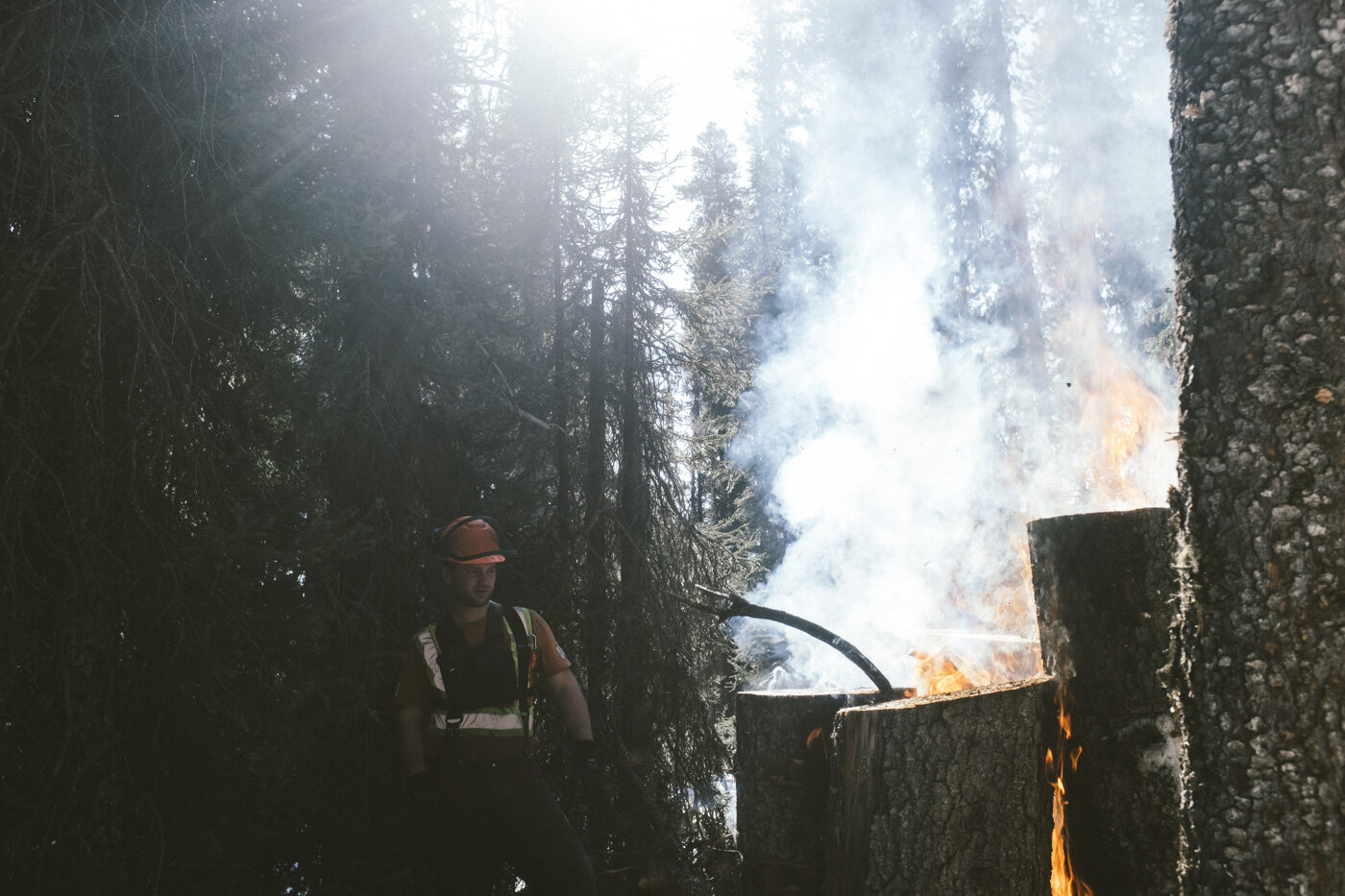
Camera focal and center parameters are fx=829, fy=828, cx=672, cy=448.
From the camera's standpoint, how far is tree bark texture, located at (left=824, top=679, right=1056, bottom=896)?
11.6 feet

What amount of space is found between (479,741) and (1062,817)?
2826 millimetres

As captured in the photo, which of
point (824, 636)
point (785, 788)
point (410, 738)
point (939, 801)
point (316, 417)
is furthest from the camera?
point (316, 417)

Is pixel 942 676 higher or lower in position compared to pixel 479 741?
higher

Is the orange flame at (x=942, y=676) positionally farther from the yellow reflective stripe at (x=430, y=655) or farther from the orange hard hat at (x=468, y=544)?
the yellow reflective stripe at (x=430, y=655)

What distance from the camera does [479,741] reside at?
4051 millimetres

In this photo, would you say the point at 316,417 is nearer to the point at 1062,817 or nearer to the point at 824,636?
the point at 824,636

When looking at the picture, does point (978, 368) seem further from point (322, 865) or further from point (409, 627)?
point (322, 865)

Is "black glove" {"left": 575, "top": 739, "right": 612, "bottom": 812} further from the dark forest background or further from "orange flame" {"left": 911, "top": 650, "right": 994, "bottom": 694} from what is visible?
"orange flame" {"left": 911, "top": 650, "right": 994, "bottom": 694}

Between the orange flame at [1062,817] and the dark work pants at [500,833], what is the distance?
7.24 ft

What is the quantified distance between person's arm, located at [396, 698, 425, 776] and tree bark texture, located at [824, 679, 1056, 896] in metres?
2.01

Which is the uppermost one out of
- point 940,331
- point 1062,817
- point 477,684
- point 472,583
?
point 940,331

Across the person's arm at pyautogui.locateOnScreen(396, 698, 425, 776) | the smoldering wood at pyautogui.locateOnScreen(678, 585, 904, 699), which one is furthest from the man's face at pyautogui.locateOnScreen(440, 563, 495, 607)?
the smoldering wood at pyautogui.locateOnScreen(678, 585, 904, 699)

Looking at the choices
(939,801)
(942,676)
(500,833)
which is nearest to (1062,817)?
(939,801)

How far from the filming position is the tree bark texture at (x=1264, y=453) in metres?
2.35
